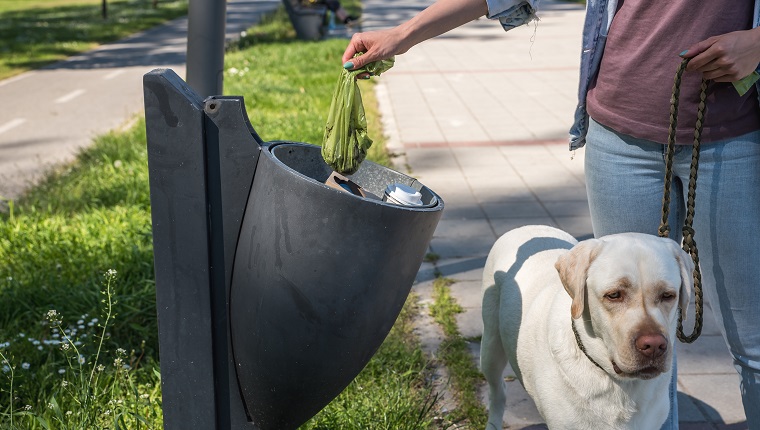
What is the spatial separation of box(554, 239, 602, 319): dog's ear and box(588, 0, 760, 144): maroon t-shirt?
0.39m

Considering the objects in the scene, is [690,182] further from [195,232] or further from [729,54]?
[195,232]

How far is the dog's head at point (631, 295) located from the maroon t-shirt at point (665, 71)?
1.17 feet

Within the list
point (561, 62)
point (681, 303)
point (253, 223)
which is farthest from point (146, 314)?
point (561, 62)

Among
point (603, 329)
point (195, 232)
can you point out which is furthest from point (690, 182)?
point (195, 232)

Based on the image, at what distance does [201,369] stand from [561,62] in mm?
12928

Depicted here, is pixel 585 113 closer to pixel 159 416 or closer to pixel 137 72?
pixel 159 416

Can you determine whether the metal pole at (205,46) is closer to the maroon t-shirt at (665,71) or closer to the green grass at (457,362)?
the green grass at (457,362)

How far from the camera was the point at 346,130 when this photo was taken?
2.40 m

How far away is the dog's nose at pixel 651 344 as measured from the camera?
2377mm

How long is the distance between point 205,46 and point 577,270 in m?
2.71

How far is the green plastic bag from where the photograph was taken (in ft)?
7.89

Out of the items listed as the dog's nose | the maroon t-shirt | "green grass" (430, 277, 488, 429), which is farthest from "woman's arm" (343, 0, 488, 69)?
"green grass" (430, 277, 488, 429)

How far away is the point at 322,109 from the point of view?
9680 millimetres

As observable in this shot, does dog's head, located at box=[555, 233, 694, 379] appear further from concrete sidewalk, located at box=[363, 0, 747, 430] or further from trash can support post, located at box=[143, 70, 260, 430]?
trash can support post, located at box=[143, 70, 260, 430]
